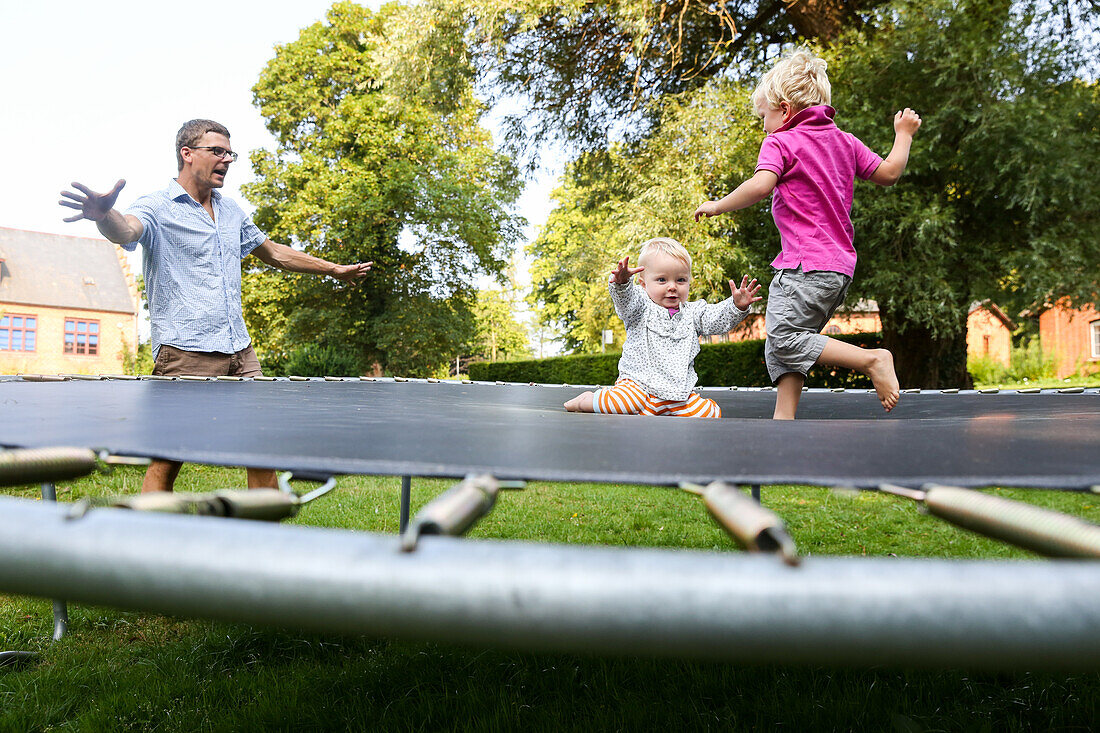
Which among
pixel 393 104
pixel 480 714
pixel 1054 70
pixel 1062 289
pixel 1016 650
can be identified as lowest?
pixel 480 714

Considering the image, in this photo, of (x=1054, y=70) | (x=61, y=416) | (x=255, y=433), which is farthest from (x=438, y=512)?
(x=1054, y=70)

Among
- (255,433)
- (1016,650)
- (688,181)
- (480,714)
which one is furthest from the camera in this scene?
(688,181)

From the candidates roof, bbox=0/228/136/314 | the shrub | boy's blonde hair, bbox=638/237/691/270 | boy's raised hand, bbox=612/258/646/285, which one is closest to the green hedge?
the shrub

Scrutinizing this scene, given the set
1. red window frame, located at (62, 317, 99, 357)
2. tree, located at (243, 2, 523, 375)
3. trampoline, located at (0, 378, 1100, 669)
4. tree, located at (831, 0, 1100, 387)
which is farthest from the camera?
red window frame, located at (62, 317, 99, 357)

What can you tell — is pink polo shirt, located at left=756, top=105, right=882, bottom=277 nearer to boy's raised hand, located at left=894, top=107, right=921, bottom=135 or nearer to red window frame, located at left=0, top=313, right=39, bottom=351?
boy's raised hand, located at left=894, top=107, right=921, bottom=135

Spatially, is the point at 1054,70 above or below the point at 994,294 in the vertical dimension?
above

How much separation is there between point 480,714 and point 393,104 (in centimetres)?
767

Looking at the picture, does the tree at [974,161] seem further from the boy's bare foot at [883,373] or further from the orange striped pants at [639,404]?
the boy's bare foot at [883,373]

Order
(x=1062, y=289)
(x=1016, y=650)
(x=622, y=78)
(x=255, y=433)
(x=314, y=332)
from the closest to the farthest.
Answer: (x=1016, y=650) → (x=255, y=433) → (x=1062, y=289) → (x=622, y=78) → (x=314, y=332)

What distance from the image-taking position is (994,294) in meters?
5.89

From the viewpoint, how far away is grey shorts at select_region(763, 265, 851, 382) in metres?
1.87

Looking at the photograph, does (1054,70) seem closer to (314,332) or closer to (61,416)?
(61,416)

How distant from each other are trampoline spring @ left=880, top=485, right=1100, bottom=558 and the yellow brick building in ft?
95.1

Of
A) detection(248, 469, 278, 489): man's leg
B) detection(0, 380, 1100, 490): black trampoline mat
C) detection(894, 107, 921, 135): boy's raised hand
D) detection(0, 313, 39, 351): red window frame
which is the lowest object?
detection(248, 469, 278, 489): man's leg
